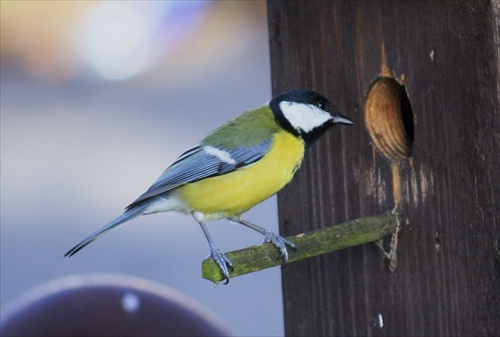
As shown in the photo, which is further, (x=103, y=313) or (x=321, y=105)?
(x=321, y=105)

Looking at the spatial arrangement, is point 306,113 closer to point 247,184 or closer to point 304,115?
point 304,115

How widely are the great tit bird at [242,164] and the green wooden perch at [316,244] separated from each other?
0.50ft

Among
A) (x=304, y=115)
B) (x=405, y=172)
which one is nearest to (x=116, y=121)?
(x=304, y=115)

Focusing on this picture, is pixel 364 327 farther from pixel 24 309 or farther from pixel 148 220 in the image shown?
pixel 148 220

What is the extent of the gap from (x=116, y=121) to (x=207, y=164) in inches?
167

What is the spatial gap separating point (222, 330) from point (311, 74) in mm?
875

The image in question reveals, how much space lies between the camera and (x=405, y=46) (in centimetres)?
237

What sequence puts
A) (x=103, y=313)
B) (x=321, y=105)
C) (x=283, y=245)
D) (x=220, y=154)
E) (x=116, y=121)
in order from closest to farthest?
(x=103, y=313), (x=283, y=245), (x=321, y=105), (x=220, y=154), (x=116, y=121)

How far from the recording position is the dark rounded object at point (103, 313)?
74.4 inches

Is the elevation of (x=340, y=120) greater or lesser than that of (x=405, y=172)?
greater

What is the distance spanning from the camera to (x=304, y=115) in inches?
101

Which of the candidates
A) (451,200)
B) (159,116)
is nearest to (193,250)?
(159,116)

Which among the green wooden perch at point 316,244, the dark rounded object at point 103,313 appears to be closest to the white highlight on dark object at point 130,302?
the dark rounded object at point 103,313

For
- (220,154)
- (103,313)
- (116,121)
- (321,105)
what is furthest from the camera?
(116,121)
